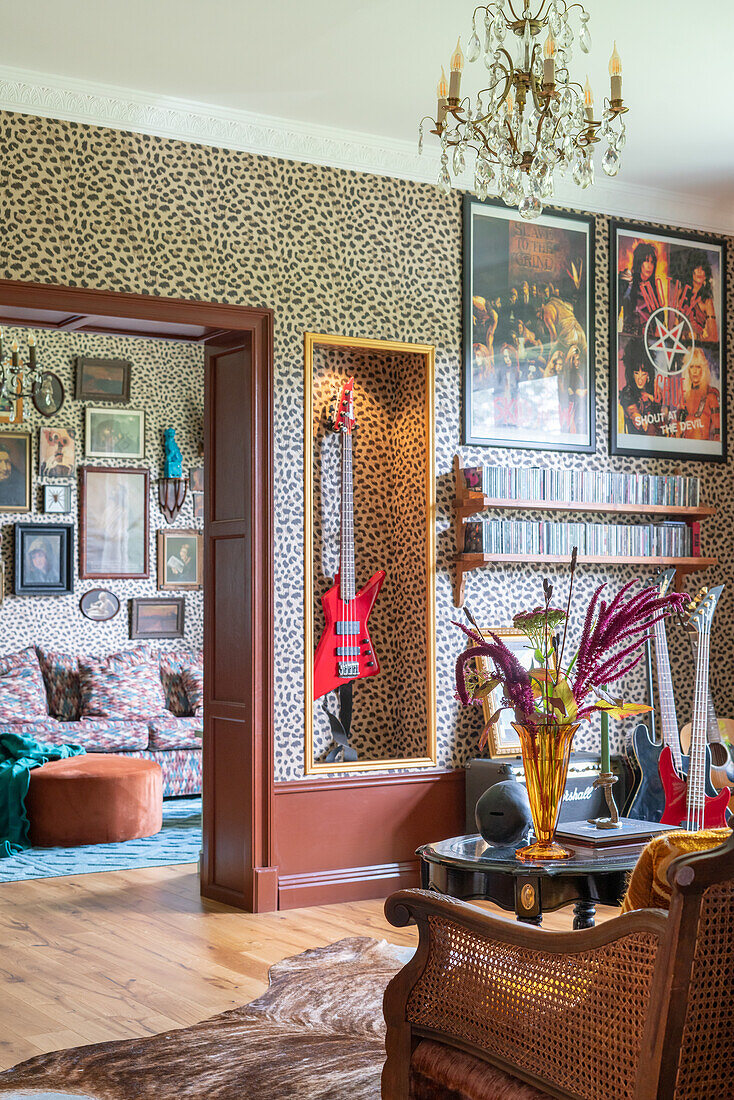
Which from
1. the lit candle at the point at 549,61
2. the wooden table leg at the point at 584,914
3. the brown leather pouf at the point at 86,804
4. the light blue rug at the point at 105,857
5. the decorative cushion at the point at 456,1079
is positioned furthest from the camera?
the brown leather pouf at the point at 86,804

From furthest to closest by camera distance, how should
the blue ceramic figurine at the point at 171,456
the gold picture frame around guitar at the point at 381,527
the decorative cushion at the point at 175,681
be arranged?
the blue ceramic figurine at the point at 171,456
the decorative cushion at the point at 175,681
the gold picture frame around guitar at the point at 381,527

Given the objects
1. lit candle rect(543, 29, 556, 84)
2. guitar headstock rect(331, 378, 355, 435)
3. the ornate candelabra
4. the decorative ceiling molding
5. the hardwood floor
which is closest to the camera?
lit candle rect(543, 29, 556, 84)

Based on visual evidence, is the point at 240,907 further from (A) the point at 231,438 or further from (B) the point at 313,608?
(A) the point at 231,438

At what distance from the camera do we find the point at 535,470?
20.4 feet

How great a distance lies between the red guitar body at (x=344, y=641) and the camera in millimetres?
6031

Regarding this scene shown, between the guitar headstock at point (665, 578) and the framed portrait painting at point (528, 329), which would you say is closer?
the framed portrait painting at point (528, 329)

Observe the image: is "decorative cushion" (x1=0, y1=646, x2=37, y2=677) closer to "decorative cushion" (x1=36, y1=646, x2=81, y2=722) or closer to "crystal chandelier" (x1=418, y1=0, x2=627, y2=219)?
"decorative cushion" (x1=36, y1=646, x2=81, y2=722)

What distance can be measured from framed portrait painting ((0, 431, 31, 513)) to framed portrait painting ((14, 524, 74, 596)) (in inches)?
7.8

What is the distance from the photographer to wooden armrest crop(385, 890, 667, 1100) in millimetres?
2043

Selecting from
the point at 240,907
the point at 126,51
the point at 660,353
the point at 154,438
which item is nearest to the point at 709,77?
the point at 660,353

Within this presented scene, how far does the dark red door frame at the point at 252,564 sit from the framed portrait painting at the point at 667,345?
213cm

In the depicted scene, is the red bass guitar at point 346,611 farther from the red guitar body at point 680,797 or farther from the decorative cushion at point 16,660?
the decorative cushion at point 16,660

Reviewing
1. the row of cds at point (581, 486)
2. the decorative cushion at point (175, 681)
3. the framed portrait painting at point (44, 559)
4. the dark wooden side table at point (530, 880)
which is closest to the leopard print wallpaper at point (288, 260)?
the row of cds at point (581, 486)

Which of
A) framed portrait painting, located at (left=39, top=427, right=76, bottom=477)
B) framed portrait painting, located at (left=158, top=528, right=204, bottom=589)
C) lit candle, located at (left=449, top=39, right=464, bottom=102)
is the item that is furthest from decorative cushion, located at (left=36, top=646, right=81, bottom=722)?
lit candle, located at (left=449, top=39, right=464, bottom=102)
